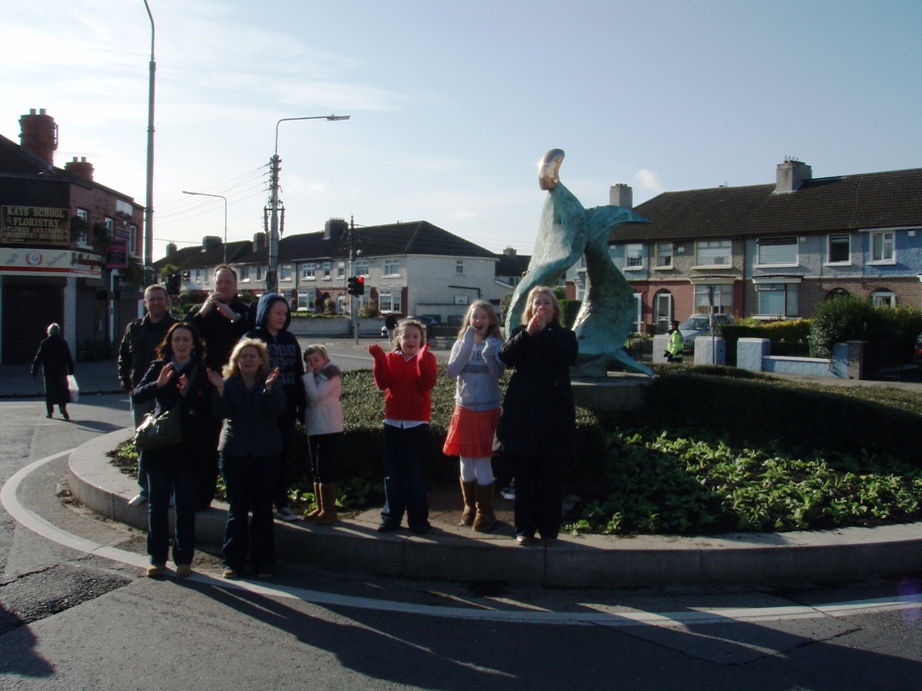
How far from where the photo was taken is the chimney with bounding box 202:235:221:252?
8250 centimetres

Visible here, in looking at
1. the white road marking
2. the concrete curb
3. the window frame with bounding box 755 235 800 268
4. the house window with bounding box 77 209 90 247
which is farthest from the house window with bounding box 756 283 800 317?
the white road marking

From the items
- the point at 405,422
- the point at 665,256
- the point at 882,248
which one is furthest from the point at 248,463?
the point at 665,256

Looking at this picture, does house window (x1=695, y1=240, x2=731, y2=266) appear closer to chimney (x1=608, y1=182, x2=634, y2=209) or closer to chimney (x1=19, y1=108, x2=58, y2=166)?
chimney (x1=608, y1=182, x2=634, y2=209)

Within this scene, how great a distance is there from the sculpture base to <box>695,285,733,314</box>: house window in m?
34.8

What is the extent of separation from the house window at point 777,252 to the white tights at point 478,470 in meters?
37.6

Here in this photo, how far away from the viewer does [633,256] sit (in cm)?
4469

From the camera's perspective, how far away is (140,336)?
688cm

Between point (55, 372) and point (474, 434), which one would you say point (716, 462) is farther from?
point (55, 372)

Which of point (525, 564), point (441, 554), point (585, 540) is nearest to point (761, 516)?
point (585, 540)

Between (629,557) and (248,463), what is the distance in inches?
98.6

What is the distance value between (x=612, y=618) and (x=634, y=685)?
0.81m

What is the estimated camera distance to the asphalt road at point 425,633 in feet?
12.4

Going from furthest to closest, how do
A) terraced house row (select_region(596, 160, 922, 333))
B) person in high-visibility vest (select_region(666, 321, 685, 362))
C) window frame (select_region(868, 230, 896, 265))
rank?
1. terraced house row (select_region(596, 160, 922, 333))
2. window frame (select_region(868, 230, 896, 265))
3. person in high-visibility vest (select_region(666, 321, 685, 362))

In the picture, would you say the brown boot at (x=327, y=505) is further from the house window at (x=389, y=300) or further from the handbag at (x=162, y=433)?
the house window at (x=389, y=300)
